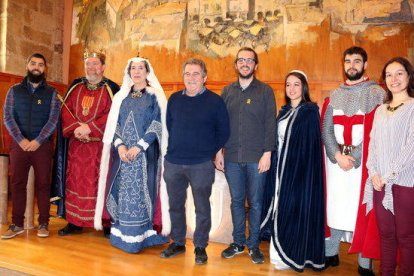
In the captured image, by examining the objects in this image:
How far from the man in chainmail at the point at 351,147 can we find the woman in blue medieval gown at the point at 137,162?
4.68 feet

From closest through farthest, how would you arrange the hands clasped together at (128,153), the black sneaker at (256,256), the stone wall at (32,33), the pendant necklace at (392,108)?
the pendant necklace at (392,108)
the black sneaker at (256,256)
the hands clasped together at (128,153)
the stone wall at (32,33)

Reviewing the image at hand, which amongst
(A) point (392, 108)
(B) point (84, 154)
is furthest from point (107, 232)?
(A) point (392, 108)

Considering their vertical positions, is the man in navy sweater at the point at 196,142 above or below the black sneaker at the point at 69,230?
above

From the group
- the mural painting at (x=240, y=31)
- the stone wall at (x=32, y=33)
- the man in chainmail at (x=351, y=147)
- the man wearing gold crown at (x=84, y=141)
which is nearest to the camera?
the man in chainmail at (x=351, y=147)

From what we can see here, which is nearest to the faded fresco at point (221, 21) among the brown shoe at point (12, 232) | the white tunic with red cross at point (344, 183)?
the white tunic with red cross at point (344, 183)

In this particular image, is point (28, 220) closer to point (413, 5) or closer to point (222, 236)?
point (222, 236)

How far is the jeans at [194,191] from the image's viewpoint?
3.01 meters

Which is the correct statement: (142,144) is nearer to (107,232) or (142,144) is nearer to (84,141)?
(84,141)

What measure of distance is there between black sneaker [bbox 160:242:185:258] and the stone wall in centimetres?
451

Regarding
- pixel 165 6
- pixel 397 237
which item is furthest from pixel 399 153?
pixel 165 6

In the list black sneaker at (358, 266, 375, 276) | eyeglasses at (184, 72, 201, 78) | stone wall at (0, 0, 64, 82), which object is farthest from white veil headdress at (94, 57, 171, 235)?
stone wall at (0, 0, 64, 82)

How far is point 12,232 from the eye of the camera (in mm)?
3633

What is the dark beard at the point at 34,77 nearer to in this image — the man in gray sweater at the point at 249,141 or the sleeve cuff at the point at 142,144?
the sleeve cuff at the point at 142,144

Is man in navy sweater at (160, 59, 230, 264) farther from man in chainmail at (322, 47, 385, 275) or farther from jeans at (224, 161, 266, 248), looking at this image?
man in chainmail at (322, 47, 385, 275)
